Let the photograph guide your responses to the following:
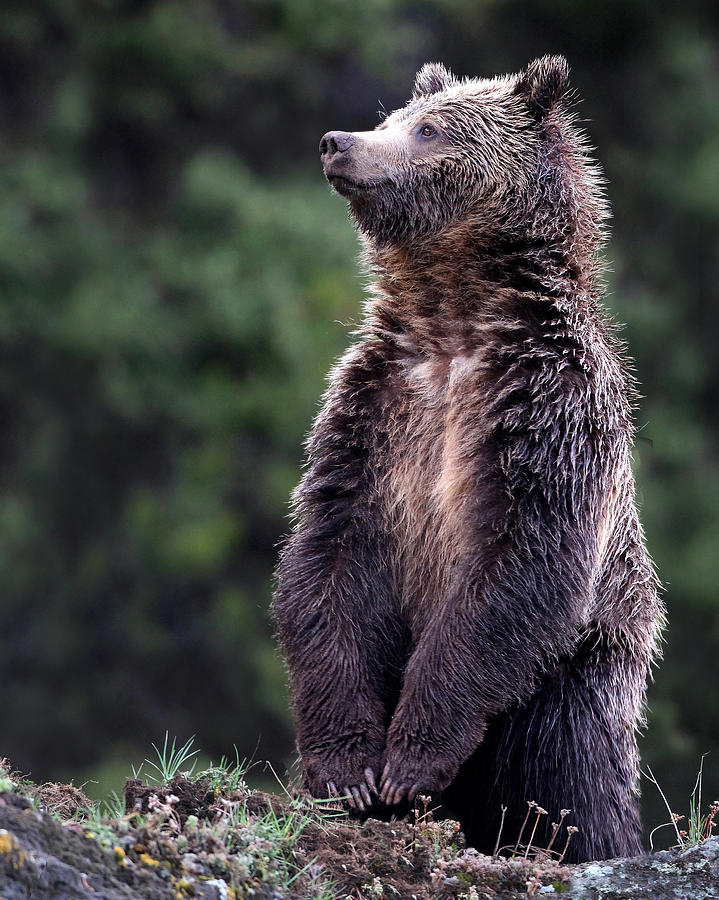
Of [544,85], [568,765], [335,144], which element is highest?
[544,85]

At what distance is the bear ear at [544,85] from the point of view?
4969 millimetres

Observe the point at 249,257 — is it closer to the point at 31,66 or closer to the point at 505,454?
the point at 31,66

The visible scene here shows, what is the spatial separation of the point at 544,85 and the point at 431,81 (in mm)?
522

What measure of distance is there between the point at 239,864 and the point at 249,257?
8.80 meters

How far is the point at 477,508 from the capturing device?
4.41 meters

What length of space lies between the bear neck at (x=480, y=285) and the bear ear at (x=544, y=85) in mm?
475

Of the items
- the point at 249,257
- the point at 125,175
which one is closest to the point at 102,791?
the point at 249,257

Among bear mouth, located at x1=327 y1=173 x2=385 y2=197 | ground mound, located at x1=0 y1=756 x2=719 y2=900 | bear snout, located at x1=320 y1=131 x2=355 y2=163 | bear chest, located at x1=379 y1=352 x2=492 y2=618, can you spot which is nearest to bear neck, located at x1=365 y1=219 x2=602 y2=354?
bear chest, located at x1=379 y1=352 x2=492 y2=618

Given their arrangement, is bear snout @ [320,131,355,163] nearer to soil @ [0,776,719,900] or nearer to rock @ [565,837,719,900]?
soil @ [0,776,719,900]

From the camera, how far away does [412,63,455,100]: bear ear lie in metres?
5.29

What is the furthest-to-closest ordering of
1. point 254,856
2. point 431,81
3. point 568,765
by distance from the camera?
point 431,81
point 568,765
point 254,856

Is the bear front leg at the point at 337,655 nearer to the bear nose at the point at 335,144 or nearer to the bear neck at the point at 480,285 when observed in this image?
the bear neck at the point at 480,285

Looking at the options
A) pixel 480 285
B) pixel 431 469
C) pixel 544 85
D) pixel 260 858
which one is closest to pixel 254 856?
pixel 260 858

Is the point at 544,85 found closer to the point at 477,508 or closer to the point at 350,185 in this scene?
the point at 350,185
